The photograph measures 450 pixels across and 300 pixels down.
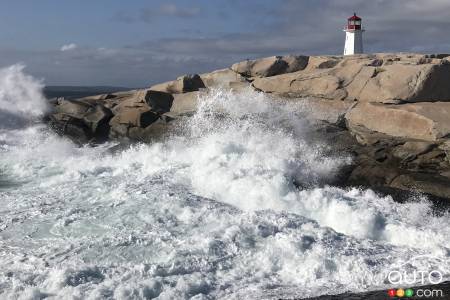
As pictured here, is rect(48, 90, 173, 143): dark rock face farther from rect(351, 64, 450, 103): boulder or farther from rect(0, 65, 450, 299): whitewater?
rect(351, 64, 450, 103): boulder

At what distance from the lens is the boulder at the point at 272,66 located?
56.1ft

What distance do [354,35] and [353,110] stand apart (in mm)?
13439

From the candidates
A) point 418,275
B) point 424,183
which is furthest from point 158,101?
point 418,275

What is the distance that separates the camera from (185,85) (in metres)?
17.9

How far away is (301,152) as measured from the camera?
494 inches

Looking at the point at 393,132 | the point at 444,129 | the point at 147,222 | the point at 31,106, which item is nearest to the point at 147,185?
the point at 147,222

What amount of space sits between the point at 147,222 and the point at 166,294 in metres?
2.44

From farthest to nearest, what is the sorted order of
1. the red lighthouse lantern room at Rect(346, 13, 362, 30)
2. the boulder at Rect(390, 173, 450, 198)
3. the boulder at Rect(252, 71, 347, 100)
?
the red lighthouse lantern room at Rect(346, 13, 362, 30)
the boulder at Rect(252, 71, 347, 100)
the boulder at Rect(390, 173, 450, 198)

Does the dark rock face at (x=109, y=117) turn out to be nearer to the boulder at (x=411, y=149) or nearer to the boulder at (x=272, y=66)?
the boulder at (x=272, y=66)

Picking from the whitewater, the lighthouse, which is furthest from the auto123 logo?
the lighthouse

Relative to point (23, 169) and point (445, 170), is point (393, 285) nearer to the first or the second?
point (445, 170)

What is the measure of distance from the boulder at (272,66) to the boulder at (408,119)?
4.90 metres

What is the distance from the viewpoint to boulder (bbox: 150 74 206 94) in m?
17.9

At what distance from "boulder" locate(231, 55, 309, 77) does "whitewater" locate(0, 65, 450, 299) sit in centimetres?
294
